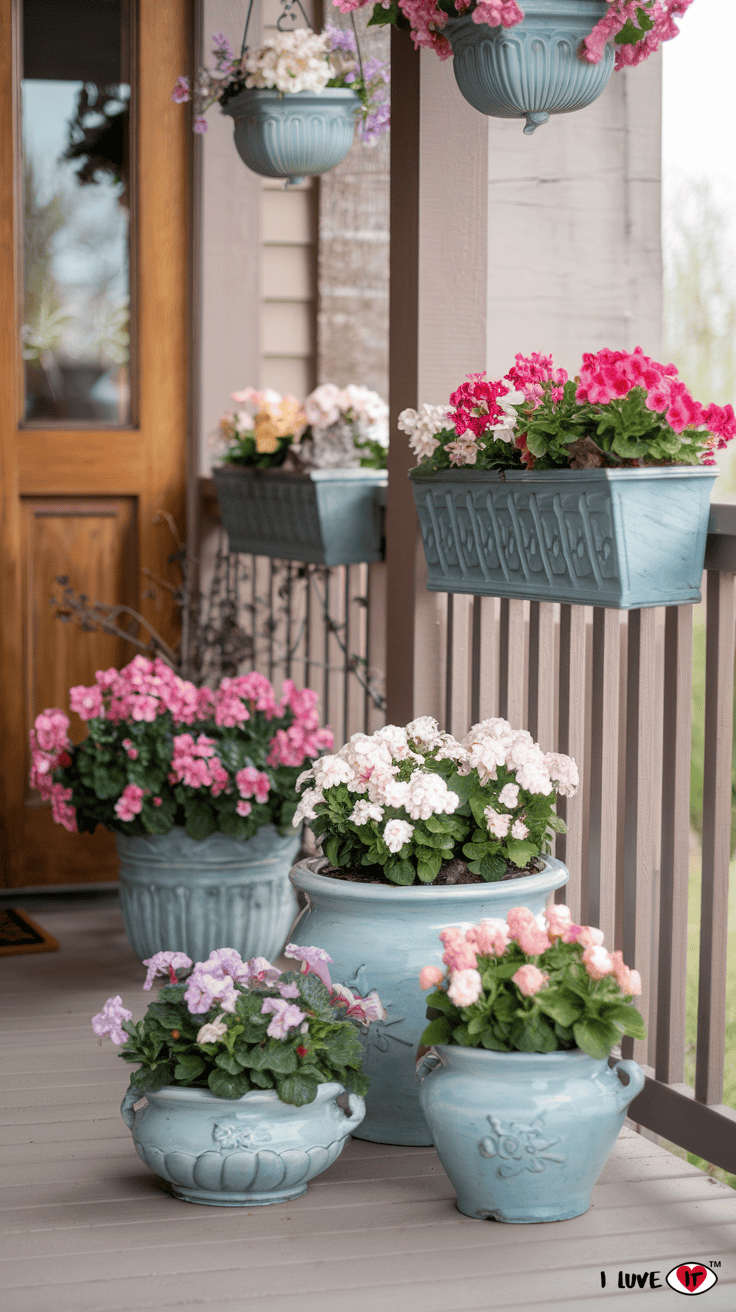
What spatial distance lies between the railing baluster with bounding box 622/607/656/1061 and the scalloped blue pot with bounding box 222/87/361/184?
1.37m

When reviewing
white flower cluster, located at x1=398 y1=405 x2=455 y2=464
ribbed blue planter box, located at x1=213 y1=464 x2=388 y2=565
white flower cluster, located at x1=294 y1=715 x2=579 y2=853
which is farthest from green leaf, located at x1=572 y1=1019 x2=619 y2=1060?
ribbed blue planter box, located at x1=213 y1=464 x2=388 y2=565

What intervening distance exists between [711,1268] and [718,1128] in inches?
9.4

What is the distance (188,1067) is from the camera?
76.4 inches

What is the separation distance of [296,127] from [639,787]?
5.22 feet

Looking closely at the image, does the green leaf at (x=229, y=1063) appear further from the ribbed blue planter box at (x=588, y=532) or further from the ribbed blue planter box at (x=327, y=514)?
the ribbed blue planter box at (x=327, y=514)

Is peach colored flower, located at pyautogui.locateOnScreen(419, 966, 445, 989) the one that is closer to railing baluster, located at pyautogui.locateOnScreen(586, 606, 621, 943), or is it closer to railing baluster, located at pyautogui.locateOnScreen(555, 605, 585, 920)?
railing baluster, located at pyautogui.locateOnScreen(586, 606, 621, 943)

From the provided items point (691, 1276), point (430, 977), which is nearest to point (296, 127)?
point (430, 977)

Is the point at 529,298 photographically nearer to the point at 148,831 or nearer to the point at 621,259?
the point at 621,259

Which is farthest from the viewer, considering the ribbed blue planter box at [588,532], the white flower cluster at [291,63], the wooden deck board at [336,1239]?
the white flower cluster at [291,63]

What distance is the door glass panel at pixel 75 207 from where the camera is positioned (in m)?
3.71

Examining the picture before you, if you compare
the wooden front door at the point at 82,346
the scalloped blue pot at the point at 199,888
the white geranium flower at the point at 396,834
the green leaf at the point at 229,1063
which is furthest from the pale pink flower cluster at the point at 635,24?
the wooden front door at the point at 82,346

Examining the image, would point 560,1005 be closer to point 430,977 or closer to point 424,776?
point 430,977

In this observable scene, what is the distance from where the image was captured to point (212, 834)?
2.91 meters

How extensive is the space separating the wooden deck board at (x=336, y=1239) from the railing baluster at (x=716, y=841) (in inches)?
7.2
